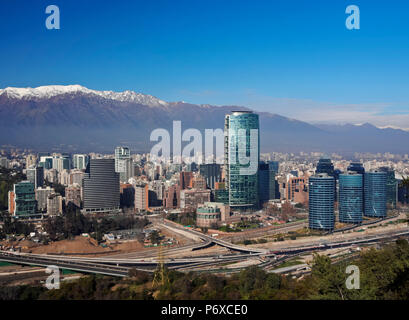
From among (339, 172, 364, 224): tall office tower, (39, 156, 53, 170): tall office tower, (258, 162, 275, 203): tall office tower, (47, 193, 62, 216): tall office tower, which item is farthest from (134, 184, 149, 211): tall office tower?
(39, 156, 53, 170): tall office tower

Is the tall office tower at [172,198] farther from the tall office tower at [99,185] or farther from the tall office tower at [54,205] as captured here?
the tall office tower at [54,205]

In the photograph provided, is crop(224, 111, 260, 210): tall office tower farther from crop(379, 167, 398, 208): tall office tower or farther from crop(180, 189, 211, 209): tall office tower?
crop(379, 167, 398, 208): tall office tower

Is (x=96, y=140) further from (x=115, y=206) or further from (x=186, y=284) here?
(x=186, y=284)

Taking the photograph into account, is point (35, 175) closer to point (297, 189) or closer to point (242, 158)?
point (242, 158)

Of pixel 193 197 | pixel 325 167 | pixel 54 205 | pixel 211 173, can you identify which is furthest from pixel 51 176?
pixel 325 167
